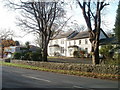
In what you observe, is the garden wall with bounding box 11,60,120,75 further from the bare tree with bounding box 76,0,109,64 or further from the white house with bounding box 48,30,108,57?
the white house with bounding box 48,30,108,57

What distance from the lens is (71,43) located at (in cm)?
5856

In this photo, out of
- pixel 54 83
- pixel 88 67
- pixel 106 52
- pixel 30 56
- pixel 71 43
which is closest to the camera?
pixel 54 83

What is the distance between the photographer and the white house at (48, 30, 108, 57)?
52425mm

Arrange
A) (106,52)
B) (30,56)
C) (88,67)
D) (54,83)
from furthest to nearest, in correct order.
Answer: (30,56), (106,52), (88,67), (54,83)

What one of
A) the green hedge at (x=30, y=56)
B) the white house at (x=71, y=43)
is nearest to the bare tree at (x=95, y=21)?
the green hedge at (x=30, y=56)

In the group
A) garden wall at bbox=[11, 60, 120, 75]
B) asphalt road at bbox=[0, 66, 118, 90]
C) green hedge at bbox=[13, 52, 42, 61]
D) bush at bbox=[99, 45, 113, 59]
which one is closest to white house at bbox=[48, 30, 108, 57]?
green hedge at bbox=[13, 52, 42, 61]

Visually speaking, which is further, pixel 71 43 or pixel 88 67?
pixel 71 43

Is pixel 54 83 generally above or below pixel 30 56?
below

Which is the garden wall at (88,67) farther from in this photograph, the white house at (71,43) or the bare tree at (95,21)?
the white house at (71,43)

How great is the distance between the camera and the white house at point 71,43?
52.4 meters

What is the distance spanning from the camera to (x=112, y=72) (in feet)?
49.5

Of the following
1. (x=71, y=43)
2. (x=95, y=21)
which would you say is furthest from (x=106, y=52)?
(x=71, y=43)

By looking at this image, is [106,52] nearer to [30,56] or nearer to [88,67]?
[88,67]

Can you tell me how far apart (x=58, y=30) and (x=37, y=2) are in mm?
7096
